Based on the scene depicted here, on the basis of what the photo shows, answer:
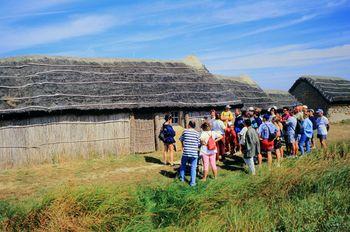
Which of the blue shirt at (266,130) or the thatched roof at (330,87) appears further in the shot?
the thatched roof at (330,87)

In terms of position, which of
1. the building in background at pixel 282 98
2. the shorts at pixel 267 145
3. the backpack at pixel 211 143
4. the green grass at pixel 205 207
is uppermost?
the building in background at pixel 282 98

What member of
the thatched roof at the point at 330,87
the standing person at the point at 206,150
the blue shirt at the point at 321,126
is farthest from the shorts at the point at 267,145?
the thatched roof at the point at 330,87

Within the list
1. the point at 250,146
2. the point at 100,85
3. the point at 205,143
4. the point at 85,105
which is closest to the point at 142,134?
the point at 100,85

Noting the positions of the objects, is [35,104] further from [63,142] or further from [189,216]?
[189,216]

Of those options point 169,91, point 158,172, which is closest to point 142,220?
point 158,172

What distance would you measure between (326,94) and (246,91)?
8958mm

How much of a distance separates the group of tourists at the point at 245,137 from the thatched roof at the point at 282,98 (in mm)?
18205

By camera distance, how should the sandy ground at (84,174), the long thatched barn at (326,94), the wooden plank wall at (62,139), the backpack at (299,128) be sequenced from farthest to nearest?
the long thatched barn at (326,94), the wooden plank wall at (62,139), the backpack at (299,128), the sandy ground at (84,174)

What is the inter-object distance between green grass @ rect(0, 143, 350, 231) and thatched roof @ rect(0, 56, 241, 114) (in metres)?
8.24

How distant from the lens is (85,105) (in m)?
16.5

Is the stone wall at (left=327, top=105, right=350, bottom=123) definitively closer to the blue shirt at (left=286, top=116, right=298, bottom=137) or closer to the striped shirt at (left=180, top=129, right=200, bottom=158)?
the blue shirt at (left=286, top=116, right=298, bottom=137)

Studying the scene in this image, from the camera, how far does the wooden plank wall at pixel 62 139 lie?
15.4 meters

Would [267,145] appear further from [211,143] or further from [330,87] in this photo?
[330,87]

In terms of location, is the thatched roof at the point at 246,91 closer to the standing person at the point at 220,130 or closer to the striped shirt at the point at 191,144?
the standing person at the point at 220,130
